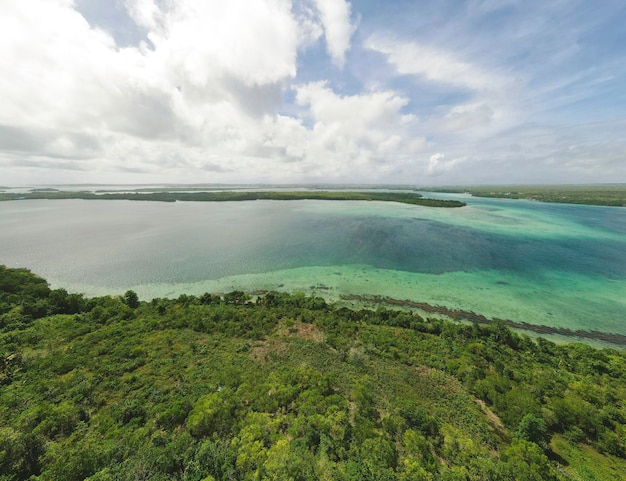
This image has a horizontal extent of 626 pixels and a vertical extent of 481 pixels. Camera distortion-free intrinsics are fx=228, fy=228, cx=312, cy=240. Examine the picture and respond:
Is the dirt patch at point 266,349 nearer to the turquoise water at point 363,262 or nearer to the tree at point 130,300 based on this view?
the turquoise water at point 363,262

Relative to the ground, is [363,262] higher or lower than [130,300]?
lower

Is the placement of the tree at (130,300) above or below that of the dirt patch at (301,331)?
above

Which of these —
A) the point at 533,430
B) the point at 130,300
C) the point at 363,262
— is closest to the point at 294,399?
the point at 533,430

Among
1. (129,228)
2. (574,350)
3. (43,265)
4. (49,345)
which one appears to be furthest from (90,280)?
(574,350)

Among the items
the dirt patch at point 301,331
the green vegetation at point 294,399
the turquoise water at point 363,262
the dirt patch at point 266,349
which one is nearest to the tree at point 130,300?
the green vegetation at point 294,399

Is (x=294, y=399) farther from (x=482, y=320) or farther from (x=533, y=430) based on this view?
(x=482, y=320)

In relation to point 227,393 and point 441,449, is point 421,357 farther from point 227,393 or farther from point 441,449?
point 227,393

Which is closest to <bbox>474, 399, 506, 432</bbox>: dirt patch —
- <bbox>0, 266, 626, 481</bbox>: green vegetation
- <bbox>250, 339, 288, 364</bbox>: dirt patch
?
<bbox>0, 266, 626, 481</bbox>: green vegetation
